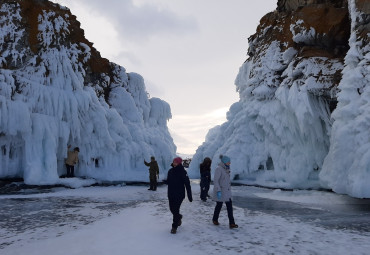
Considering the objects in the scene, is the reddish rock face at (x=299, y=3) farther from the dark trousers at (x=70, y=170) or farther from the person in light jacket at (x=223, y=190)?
the dark trousers at (x=70, y=170)

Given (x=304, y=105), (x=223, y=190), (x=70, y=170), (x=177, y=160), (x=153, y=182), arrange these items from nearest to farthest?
(x=177, y=160) < (x=223, y=190) < (x=304, y=105) < (x=153, y=182) < (x=70, y=170)

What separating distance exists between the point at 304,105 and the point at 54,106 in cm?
1415

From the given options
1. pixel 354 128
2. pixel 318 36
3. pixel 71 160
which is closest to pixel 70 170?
pixel 71 160

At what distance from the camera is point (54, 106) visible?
18.7 meters

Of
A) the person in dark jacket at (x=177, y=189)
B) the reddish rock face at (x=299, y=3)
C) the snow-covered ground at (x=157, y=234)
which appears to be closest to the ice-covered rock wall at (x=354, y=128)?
the snow-covered ground at (x=157, y=234)

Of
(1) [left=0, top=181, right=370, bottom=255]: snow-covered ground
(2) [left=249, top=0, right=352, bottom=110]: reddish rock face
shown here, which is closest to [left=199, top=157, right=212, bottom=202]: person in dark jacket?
(1) [left=0, top=181, right=370, bottom=255]: snow-covered ground

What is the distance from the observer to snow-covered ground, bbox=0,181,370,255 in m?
5.64

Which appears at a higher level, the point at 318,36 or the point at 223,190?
the point at 318,36

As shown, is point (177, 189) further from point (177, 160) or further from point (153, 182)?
point (153, 182)

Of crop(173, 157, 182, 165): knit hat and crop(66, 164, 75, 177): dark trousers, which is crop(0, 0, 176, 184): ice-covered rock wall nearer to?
crop(66, 164, 75, 177): dark trousers

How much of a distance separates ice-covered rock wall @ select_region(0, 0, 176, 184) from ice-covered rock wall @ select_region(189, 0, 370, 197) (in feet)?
24.8

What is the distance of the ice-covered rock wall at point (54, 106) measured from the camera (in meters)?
17.0

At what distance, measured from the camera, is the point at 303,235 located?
22.2 ft

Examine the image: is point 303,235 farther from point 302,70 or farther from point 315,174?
point 302,70
